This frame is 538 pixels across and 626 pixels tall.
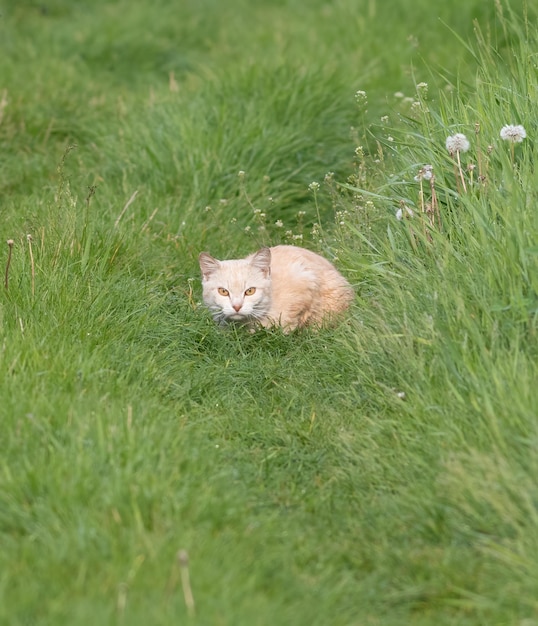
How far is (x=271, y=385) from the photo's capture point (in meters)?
4.89

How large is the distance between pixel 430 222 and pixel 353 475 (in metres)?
1.45

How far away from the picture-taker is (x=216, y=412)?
4504mm

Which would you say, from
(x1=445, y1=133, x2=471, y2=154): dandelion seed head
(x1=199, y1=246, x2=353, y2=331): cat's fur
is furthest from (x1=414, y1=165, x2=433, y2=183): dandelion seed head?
(x1=199, y1=246, x2=353, y2=331): cat's fur

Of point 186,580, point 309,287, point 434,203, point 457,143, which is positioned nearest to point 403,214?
point 434,203

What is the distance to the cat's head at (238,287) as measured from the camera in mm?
5355

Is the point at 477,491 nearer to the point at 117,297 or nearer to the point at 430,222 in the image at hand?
A: the point at 430,222

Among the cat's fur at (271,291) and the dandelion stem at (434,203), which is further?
the cat's fur at (271,291)

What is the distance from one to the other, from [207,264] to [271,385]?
37.2 inches

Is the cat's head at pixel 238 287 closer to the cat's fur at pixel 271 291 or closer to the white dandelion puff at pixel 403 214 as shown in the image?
the cat's fur at pixel 271 291

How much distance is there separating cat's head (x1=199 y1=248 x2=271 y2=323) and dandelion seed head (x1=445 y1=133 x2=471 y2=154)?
1133 mm

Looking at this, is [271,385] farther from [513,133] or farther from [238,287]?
[513,133]

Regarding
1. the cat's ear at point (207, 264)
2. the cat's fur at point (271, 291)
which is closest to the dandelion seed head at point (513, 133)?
the cat's fur at point (271, 291)

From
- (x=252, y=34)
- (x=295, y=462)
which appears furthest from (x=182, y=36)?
(x=295, y=462)

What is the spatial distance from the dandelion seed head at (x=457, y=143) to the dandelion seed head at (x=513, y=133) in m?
0.18
